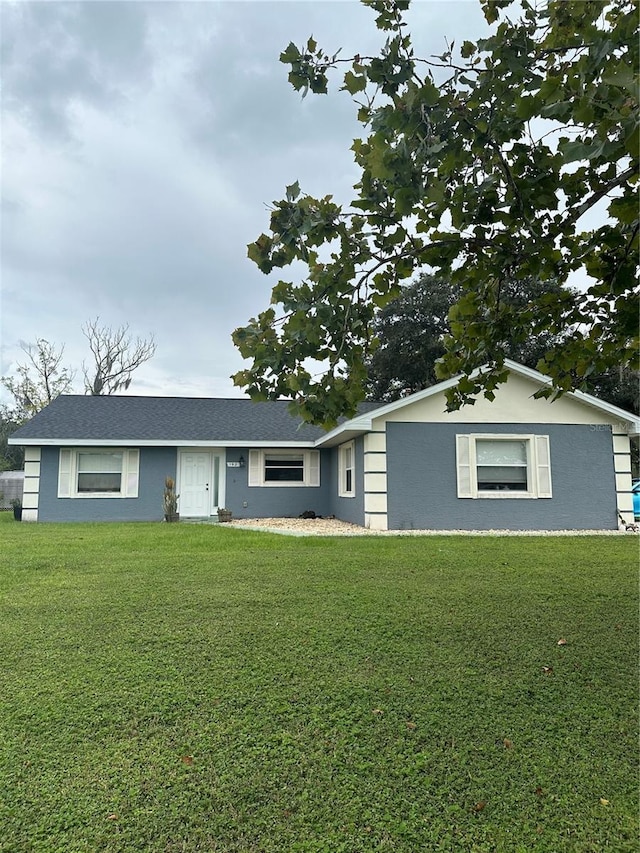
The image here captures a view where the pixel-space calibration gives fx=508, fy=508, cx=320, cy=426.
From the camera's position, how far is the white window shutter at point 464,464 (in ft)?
40.9

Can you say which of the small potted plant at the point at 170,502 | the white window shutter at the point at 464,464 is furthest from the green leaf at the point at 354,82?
the small potted plant at the point at 170,502

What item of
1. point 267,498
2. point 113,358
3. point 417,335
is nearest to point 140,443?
point 267,498

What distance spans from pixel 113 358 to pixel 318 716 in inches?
1277

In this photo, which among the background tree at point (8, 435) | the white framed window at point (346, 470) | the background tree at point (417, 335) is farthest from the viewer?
the background tree at point (8, 435)

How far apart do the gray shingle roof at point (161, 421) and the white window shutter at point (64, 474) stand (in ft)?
2.23

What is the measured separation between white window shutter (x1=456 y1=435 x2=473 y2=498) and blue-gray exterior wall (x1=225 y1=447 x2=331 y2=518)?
485 cm

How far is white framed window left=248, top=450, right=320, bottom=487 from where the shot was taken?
15750mm

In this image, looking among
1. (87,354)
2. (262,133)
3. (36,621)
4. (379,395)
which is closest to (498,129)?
(36,621)

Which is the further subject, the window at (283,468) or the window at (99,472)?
the window at (283,468)

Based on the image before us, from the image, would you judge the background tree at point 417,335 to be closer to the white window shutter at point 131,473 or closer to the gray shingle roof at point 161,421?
the gray shingle roof at point 161,421

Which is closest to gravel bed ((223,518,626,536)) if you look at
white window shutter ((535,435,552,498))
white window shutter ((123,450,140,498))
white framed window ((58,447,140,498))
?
white window shutter ((535,435,552,498))

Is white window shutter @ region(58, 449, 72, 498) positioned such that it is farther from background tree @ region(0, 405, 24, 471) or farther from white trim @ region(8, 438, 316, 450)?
background tree @ region(0, 405, 24, 471)

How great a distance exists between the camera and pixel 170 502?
1440 centimetres

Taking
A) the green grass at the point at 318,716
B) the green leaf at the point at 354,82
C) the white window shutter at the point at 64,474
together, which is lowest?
the green grass at the point at 318,716
